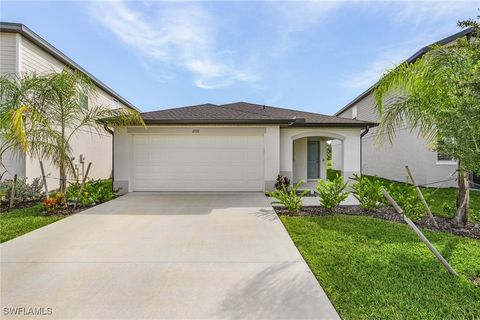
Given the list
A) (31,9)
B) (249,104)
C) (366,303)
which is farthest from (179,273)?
(249,104)

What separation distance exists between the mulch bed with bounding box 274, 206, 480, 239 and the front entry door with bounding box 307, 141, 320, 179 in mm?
5991

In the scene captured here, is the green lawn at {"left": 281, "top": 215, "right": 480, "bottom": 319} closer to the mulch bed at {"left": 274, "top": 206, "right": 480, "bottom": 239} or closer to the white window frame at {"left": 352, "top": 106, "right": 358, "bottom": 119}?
the mulch bed at {"left": 274, "top": 206, "right": 480, "bottom": 239}

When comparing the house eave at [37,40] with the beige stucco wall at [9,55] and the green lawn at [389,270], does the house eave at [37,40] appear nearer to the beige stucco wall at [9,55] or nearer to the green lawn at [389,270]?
the beige stucco wall at [9,55]

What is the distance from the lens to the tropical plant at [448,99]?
143 inches

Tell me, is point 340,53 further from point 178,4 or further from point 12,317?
point 12,317

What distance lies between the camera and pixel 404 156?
13.9 meters

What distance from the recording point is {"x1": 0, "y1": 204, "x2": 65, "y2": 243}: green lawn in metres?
5.25

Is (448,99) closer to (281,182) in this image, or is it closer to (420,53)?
(281,182)

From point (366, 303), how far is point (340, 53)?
420 inches

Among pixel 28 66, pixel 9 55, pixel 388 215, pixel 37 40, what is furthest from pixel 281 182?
pixel 9 55

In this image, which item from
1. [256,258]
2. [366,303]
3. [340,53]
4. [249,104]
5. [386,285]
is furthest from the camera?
[249,104]

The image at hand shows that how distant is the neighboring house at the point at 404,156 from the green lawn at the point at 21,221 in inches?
383

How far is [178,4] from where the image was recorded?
25.1 ft

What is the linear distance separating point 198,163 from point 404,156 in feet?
37.1
